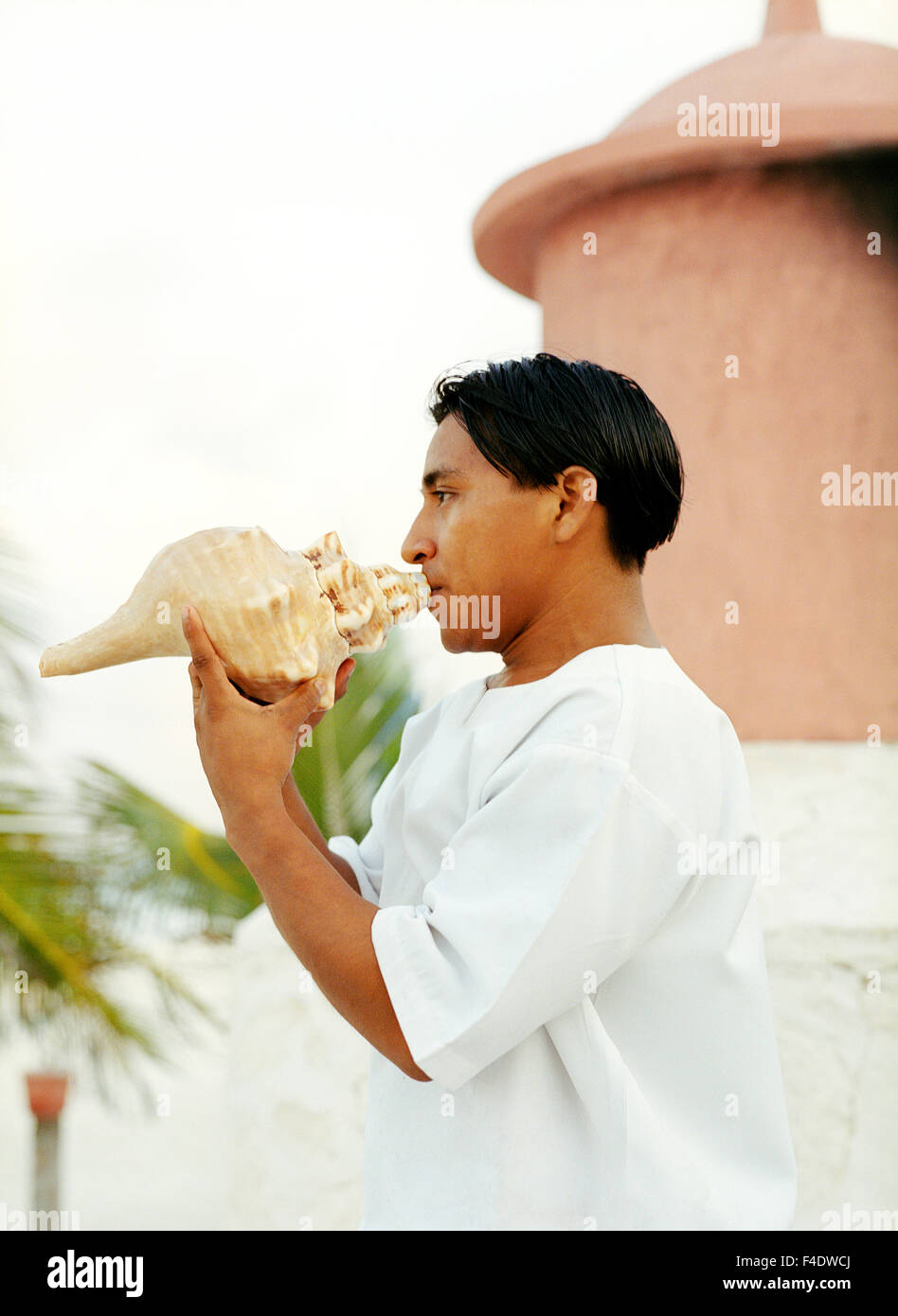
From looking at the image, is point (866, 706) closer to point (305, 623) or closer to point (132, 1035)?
point (305, 623)

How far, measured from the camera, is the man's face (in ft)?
5.45

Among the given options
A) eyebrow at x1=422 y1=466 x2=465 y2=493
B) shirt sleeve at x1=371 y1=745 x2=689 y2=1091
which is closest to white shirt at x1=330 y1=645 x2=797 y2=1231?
shirt sleeve at x1=371 y1=745 x2=689 y2=1091

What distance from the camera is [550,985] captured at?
Result: 1395 millimetres

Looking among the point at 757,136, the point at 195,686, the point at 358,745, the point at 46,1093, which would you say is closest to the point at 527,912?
the point at 195,686

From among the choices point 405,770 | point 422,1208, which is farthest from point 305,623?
point 422,1208

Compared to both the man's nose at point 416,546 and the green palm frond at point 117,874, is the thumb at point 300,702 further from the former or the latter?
the green palm frond at point 117,874

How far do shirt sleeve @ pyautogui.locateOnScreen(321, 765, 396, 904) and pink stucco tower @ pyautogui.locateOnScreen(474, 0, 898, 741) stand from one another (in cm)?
258

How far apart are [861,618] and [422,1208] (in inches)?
125

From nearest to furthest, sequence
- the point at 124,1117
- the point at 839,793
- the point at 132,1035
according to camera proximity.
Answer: the point at 839,793, the point at 132,1035, the point at 124,1117

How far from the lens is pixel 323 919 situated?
1471mm

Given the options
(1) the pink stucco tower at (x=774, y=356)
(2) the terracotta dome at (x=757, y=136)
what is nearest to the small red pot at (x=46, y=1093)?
(1) the pink stucco tower at (x=774, y=356)

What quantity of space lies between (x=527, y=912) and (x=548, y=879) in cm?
4

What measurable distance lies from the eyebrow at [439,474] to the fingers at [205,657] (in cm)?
35
